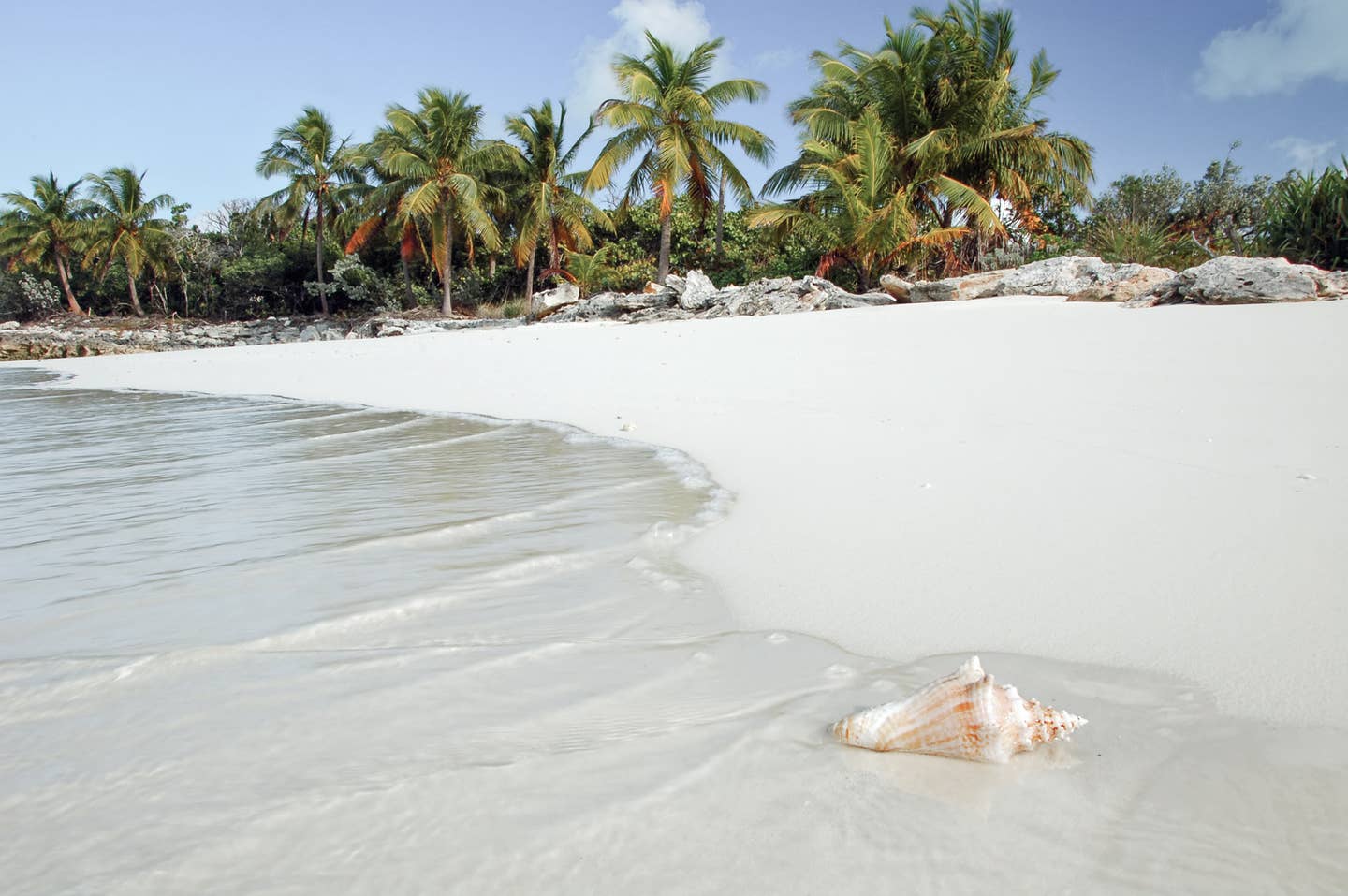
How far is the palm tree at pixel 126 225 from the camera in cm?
3412

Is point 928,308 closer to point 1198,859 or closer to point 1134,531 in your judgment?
point 1134,531

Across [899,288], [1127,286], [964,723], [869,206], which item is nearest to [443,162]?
[869,206]

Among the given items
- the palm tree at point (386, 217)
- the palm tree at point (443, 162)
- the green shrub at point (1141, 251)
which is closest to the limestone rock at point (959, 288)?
the green shrub at point (1141, 251)

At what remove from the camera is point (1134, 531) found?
242 centimetres

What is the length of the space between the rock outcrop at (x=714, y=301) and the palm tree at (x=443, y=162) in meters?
8.00

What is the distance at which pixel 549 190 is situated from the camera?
2477 cm

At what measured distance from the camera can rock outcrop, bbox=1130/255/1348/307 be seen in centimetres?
787

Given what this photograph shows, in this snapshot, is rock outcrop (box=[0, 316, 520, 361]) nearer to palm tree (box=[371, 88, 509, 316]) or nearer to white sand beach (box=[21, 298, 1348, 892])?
palm tree (box=[371, 88, 509, 316])

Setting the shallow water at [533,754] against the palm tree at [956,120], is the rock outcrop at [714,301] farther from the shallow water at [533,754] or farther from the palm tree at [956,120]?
the shallow water at [533,754]

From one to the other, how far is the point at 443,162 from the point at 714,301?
545 inches

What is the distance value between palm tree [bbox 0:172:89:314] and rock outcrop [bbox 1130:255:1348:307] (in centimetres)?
4359

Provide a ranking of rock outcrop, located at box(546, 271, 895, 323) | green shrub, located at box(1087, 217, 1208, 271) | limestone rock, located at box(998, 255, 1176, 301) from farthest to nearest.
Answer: green shrub, located at box(1087, 217, 1208, 271), rock outcrop, located at box(546, 271, 895, 323), limestone rock, located at box(998, 255, 1176, 301)

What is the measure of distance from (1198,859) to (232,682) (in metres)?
1.78

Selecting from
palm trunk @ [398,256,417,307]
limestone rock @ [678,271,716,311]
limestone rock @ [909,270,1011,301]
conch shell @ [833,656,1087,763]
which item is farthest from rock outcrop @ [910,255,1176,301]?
palm trunk @ [398,256,417,307]
